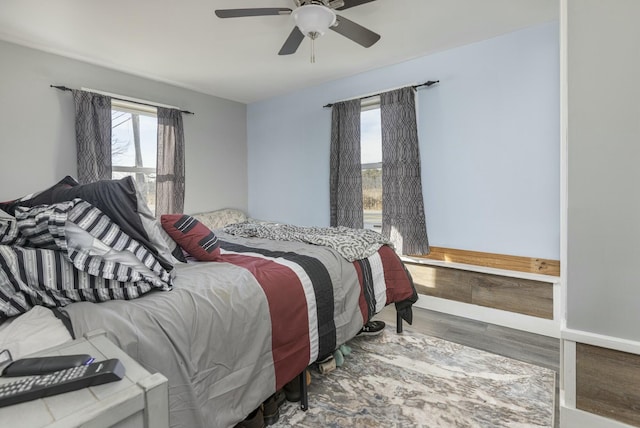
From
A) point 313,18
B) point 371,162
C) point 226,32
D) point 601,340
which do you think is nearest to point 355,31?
point 313,18

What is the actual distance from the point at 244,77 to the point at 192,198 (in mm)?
1612

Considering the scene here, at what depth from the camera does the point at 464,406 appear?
162 centimetres

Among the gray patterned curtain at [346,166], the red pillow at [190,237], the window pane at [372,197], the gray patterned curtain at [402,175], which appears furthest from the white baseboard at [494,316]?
the red pillow at [190,237]

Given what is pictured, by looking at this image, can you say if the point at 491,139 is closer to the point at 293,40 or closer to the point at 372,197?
the point at 372,197

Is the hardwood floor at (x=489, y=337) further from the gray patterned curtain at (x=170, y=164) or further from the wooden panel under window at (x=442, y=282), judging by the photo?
the gray patterned curtain at (x=170, y=164)

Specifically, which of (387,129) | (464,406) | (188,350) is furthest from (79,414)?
(387,129)

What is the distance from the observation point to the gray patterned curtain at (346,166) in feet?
11.6

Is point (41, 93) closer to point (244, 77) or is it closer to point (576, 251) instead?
point (244, 77)

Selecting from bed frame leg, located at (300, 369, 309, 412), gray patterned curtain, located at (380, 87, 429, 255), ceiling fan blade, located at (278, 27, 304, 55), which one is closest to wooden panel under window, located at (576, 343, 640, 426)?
bed frame leg, located at (300, 369, 309, 412)

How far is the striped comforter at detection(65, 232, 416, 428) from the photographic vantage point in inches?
40.1

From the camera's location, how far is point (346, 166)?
11.8 ft

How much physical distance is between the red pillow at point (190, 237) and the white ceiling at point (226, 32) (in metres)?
1.58

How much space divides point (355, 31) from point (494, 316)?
253 cm

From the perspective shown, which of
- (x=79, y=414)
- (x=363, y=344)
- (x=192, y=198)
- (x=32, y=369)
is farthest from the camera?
(x=192, y=198)
